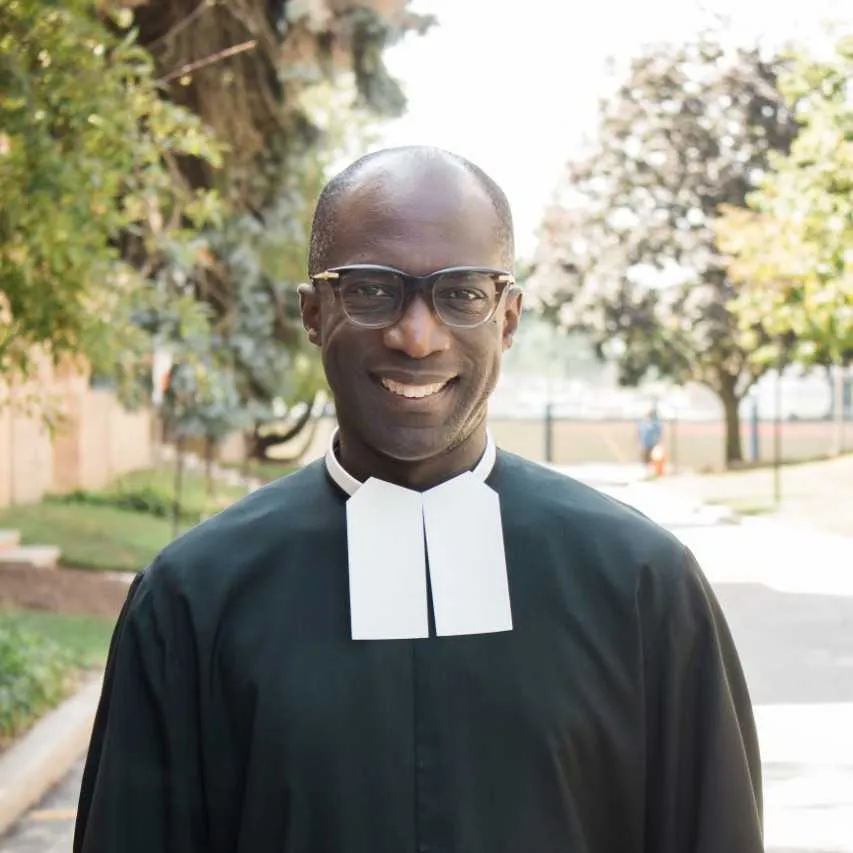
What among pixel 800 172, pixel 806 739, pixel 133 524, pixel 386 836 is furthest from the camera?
pixel 800 172

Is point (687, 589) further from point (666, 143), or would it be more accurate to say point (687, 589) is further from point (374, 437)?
point (666, 143)

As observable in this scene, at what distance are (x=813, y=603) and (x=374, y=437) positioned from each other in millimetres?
12145

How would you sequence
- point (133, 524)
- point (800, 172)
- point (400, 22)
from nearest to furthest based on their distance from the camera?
point (400, 22) → point (133, 524) → point (800, 172)

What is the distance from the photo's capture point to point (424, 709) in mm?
1931

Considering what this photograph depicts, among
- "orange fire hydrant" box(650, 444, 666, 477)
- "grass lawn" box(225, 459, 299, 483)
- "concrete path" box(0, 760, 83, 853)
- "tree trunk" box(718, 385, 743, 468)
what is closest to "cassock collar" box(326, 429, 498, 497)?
"concrete path" box(0, 760, 83, 853)

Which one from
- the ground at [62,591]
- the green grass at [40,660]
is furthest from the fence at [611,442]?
the green grass at [40,660]

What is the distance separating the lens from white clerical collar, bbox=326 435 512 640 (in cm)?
196

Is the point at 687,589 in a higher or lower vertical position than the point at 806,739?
higher

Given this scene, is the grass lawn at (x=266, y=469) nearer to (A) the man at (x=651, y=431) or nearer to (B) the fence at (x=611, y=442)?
(A) the man at (x=651, y=431)

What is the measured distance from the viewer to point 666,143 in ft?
131

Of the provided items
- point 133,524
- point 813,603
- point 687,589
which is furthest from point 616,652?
point 133,524

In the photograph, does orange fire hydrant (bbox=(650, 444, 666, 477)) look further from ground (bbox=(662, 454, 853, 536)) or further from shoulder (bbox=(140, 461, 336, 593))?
shoulder (bbox=(140, 461, 336, 593))

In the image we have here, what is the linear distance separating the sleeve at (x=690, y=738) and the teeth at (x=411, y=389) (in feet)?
1.19

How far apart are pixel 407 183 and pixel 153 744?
77 centimetres
